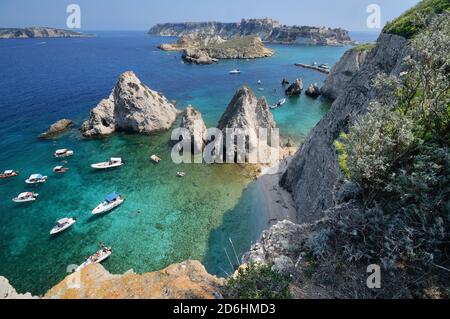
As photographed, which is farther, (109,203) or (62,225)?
(109,203)

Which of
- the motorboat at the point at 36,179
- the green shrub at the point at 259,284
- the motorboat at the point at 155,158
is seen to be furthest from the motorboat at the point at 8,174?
the green shrub at the point at 259,284

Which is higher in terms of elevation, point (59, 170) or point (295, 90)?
point (295, 90)

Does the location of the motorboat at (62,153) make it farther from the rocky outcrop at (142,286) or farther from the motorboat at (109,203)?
the rocky outcrop at (142,286)

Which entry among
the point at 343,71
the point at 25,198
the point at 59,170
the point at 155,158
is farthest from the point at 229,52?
the point at 25,198

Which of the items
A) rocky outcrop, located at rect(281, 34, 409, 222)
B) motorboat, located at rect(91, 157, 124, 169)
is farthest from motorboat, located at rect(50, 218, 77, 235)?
rocky outcrop, located at rect(281, 34, 409, 222)

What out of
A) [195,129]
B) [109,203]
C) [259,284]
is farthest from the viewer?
[195,129]

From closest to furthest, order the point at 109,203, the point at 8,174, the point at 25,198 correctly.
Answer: the point at 109,203, the point at 25,198, the point at 8,174

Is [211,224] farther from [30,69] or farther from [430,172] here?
[30,69]

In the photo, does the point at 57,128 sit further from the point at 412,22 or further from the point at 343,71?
the point at 343,71
